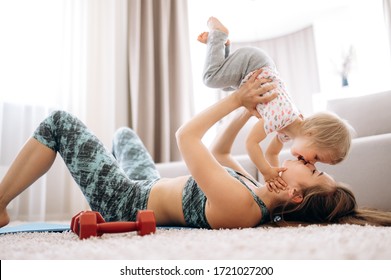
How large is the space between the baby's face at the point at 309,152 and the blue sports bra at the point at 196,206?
25 centimetres

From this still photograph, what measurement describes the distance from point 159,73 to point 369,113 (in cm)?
209

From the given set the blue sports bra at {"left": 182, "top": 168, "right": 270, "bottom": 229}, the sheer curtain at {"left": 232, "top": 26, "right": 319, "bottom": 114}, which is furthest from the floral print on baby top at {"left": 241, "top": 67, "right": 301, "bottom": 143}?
the sheer curtain at {"left": 232, "top": 26, "right": 319, "bottom": 114}

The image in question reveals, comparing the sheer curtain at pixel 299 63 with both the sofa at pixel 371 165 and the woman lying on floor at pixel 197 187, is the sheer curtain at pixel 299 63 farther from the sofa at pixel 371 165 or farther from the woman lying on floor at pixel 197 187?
the woman lying on floor at pixel 197 187

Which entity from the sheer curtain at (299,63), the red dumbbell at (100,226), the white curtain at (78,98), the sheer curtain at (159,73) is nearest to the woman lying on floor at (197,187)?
the red dumbbell at (100,226)

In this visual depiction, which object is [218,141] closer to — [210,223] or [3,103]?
[210,223]

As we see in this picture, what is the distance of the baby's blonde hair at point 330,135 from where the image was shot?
1281 millimetres

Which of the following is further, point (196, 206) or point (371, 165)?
point (371, 165)

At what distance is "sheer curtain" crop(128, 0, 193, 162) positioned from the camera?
3.37 m

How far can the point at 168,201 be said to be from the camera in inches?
52.6

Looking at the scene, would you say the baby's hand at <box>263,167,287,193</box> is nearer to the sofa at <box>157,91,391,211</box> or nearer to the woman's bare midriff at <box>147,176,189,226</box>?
the woman's bare midriff at <box>147,176,189,226</box>

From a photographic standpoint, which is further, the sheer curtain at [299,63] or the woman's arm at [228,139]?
the sheer curtain at [299,63]

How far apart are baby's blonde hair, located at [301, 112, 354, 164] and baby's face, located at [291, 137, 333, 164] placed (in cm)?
1

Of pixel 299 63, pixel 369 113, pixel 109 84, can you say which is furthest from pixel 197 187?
pixel 299 63

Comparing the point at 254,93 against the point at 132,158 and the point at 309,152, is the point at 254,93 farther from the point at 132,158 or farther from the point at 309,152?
the point at 132,158
